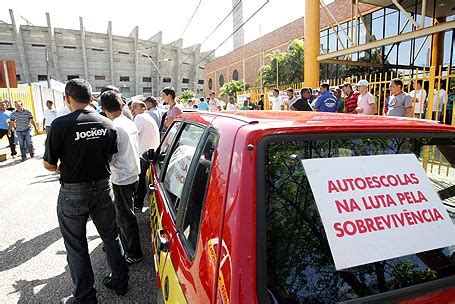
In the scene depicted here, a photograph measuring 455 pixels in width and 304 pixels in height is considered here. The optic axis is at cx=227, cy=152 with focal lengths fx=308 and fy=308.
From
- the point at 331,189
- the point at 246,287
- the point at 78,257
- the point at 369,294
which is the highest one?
the point at 331,189

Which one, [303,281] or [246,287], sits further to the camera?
[303,281]

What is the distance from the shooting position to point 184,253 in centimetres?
138

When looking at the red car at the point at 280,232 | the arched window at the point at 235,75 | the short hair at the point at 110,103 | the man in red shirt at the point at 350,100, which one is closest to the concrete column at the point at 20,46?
the arched window at the point at 235,75

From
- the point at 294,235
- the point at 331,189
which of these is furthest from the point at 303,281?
the point at 331,189

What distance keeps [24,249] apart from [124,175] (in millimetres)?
1791

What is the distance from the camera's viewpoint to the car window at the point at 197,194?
4.39 feet

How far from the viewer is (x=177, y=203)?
1784mm

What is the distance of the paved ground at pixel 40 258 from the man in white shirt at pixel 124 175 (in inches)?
→ 10.4

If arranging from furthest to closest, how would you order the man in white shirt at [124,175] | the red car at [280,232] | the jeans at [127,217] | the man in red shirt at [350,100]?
the man in red shirt at [350,100]
the jeans at [127,217]
the man in white shirt at [124,175]
the red car at [280,232]

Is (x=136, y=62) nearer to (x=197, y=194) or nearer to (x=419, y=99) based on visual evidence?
(x=419, y=99)

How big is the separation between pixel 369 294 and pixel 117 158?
99.6 inches

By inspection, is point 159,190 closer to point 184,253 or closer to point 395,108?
point 184,253

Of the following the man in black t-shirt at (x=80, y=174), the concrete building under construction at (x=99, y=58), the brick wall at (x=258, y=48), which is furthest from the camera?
the concrete building under construction at (x=99, y=58)

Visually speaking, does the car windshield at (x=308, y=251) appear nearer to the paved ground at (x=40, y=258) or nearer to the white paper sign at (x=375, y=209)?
the white paper sign at (x=375, y=209)
